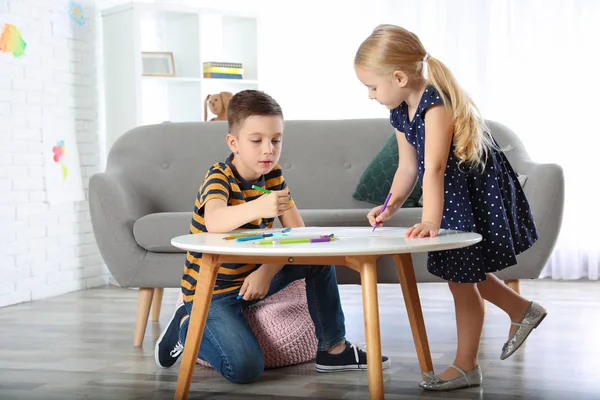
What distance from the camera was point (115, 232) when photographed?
268cm

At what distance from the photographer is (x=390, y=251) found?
153 cm

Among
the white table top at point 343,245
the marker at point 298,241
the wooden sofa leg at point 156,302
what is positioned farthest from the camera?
the wooden sofa leg at point 156,302

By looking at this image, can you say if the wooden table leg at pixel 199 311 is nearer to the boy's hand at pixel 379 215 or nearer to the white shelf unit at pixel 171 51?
the boy's hand at pixel 379 215

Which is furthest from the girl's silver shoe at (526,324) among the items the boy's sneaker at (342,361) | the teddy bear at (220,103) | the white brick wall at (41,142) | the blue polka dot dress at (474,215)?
the white brick wall at (41,142)

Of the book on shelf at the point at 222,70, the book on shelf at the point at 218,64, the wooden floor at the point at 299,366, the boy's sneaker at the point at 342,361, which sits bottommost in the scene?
the wooden floor at the point at 299,366

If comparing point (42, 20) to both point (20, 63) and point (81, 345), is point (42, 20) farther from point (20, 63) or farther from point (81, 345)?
point (81, 345)

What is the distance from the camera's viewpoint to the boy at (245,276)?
6.47 ft

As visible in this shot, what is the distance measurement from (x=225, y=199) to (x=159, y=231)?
750 mm

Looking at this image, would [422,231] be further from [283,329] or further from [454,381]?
[283,329]

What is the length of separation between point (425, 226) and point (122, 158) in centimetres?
162

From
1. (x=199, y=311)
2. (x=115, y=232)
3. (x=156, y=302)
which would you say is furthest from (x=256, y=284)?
(x=156, y=302)

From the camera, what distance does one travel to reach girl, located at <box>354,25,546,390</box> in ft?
6.10

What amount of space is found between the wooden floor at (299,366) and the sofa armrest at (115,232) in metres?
0.24

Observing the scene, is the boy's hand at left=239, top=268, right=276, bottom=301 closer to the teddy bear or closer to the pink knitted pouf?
the pink knitted pouf
